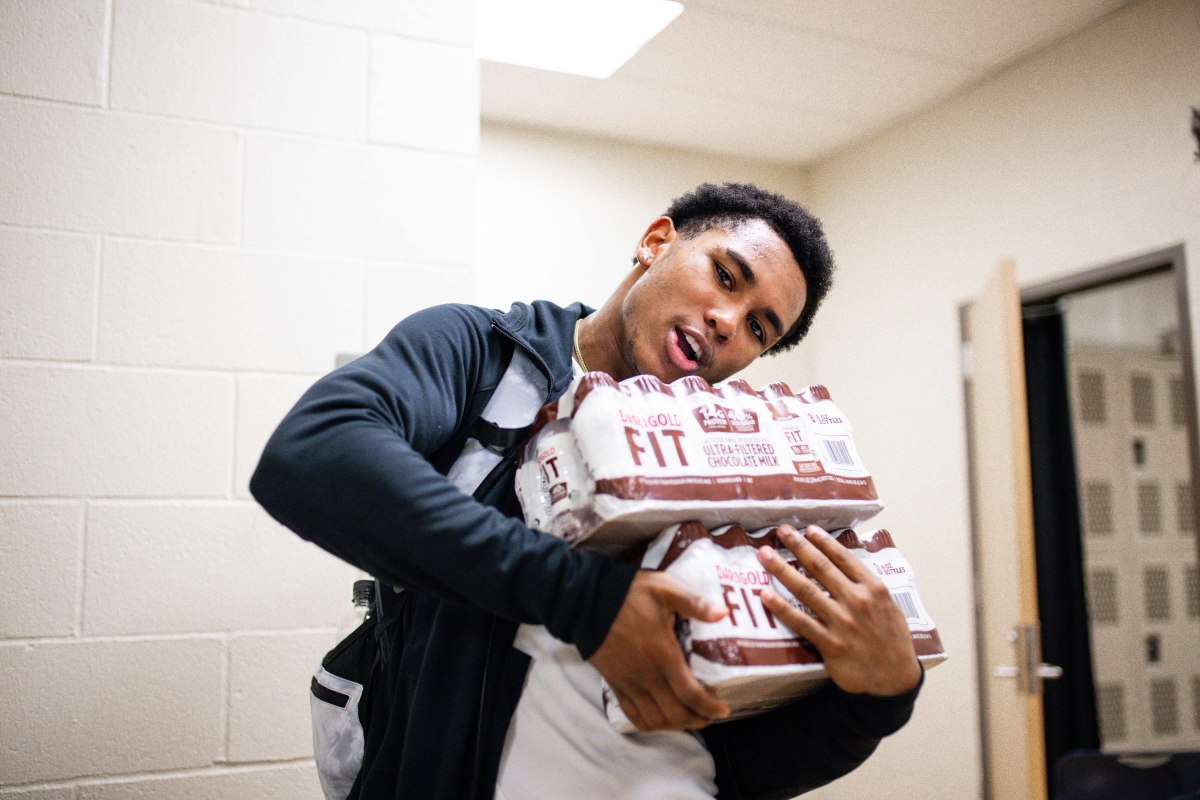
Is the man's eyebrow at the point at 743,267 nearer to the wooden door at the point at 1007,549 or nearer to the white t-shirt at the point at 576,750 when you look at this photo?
the white t-shirt at the point at 576,750

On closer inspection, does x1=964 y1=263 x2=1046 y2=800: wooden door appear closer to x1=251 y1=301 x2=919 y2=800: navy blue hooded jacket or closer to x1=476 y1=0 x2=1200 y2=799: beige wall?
x1=476 y1=0 x2=1200 y2=799: beige wall

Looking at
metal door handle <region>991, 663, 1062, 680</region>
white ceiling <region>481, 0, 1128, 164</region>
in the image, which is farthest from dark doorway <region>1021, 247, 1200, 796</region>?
white ceiling <region>481, 0, 1128, 164</region>

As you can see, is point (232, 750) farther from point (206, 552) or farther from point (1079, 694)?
point (1079, 694)

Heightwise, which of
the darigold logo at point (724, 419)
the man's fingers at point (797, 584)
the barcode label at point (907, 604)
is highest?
the darigold logo at point (724, 419)

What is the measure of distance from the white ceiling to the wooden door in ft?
2.76

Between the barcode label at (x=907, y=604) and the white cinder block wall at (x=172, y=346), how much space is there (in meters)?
1.28

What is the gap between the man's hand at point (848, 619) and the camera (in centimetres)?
81

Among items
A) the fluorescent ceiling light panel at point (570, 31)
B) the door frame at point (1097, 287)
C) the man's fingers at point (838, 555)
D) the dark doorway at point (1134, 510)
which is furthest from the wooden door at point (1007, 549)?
the man's fingers at point (838, 555)

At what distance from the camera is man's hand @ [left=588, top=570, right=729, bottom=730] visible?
0.75 meters

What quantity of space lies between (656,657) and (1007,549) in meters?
2.15

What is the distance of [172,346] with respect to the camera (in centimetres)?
175

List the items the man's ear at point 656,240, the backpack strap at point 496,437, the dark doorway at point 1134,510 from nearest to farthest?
1. the backpack strap at point 496,437
2. the man's ear at point 656,240
3. the dark doorway at point 1134,510

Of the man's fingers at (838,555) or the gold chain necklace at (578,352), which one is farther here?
the gold chain necklace at (578,352)

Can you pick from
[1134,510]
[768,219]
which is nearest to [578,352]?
[768,219]
